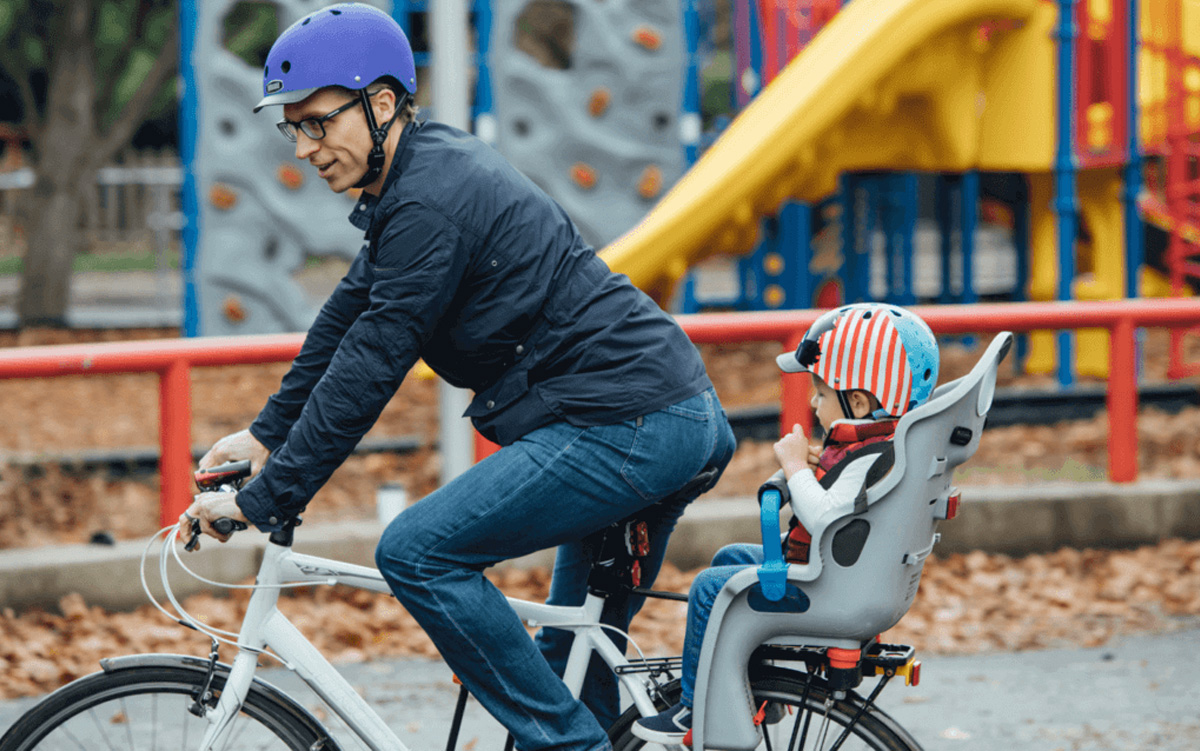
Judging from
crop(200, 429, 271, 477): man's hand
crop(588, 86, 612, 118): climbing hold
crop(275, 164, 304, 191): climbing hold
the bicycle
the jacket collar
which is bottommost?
the bicycle

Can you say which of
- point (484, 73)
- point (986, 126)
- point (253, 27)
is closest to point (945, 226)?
point (986, 126)

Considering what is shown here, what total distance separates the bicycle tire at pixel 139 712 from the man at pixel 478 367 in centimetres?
34

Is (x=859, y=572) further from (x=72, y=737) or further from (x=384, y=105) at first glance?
(x=72, y=737)

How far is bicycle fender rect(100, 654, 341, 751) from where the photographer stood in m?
2.79

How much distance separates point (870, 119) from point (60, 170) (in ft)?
32.5

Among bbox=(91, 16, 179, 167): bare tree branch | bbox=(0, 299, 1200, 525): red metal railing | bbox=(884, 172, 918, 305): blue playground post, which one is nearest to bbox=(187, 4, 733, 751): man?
bbox=(0, 299, 1200, 525): red metal railing

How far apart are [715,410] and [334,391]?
74 cm

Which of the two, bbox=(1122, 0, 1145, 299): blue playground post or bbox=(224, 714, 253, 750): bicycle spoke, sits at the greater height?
bbox=(1122, 0, 1145, 299): blue playground post

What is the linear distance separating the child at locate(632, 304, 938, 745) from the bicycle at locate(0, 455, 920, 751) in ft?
0.75

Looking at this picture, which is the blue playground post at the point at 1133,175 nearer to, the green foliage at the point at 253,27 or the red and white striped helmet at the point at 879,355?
the red and white striped helmet at the point at 879,355

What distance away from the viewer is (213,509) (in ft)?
8.80

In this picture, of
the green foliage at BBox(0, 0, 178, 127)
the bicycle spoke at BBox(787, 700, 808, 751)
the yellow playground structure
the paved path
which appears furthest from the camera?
the green foliage at BBox(0, 0, 178, 127)

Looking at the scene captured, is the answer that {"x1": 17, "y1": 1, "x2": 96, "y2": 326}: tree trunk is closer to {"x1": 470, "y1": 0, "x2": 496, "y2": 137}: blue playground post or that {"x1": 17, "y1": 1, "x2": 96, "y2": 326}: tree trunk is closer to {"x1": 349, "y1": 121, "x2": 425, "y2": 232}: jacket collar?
{"x1": 470, "y1": 0, "x2": 496, "y2": 137}: blue playground post

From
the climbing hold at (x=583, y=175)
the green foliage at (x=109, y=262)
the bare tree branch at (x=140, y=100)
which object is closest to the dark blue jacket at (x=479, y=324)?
the climbing hold at (x=583, y=175)
